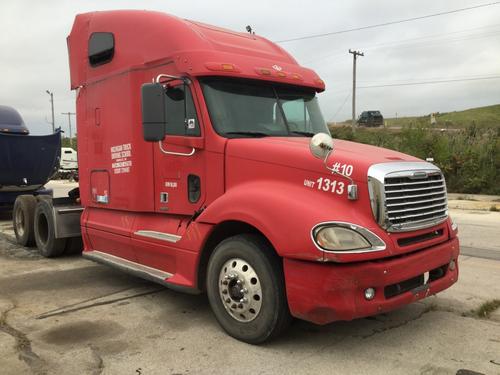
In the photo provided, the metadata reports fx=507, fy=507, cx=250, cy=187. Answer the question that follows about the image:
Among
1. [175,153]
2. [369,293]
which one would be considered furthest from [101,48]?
[369,293]

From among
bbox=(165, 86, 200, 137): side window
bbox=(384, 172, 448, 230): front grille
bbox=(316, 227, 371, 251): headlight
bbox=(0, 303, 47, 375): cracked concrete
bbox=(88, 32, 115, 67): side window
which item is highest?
bbox=(88, 32, 115, 67): side window

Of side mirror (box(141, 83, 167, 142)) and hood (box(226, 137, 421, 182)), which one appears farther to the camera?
side mirror (box(141, 83, 167, 142))

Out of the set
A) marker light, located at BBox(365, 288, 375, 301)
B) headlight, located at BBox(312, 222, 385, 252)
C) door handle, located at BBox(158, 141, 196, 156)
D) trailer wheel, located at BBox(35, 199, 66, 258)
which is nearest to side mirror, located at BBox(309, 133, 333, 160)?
headlight, located at BBox(312, 222, 385, 252)

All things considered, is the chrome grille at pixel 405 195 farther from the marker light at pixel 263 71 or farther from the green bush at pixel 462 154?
the green bush at pixel 462 154

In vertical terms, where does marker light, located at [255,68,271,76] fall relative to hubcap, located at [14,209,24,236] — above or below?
above

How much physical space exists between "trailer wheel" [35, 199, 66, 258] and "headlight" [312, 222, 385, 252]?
216 inches

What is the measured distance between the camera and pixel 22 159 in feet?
38.0

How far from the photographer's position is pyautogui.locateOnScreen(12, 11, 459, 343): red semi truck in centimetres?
384

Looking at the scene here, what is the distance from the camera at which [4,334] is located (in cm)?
461

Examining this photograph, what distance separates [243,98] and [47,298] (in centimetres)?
324

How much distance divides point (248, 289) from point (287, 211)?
799 millimetres

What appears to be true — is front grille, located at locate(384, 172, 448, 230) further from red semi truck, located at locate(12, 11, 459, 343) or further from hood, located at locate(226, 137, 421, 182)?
hood, located at locate(226, 137, 421, 182)

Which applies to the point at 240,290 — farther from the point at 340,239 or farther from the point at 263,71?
the point at 263,71

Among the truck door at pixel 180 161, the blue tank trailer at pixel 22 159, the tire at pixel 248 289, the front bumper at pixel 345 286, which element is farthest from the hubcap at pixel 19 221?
the front bumper at pixel 345 286
